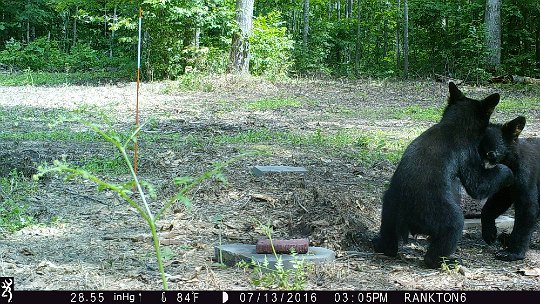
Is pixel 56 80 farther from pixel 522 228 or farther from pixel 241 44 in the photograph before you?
pixel 522 228

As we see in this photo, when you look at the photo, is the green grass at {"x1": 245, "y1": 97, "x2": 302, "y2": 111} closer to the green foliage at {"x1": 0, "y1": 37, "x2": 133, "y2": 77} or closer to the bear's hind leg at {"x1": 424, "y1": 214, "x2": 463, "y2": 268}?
the bear's hind leg at {"x1": 424, "y1": 214, "x2": 463, "y2": 268}

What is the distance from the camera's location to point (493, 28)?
2622 cm

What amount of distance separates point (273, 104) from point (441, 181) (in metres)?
12.3

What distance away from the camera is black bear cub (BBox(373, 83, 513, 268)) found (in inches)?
216

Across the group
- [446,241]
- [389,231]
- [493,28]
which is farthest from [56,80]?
[446,241]

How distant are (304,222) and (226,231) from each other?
0.77m

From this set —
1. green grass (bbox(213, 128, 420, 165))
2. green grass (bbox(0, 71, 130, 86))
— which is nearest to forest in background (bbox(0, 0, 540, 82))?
green grass (bbox(0, 71, 130, 86))

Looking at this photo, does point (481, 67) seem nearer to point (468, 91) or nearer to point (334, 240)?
point (468, 91)

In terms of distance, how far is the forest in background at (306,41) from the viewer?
24.2 meters

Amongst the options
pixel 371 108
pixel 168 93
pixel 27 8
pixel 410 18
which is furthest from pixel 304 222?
pixel 27 8

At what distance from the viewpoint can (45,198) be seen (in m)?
7.47

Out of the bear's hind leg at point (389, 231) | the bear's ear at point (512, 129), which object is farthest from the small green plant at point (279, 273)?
the bear's ear at point (512, 129)

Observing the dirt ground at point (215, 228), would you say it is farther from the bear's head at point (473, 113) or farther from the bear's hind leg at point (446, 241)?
the bear's head at point (473, 113)

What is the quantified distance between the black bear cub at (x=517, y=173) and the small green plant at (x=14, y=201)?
14.1ft
